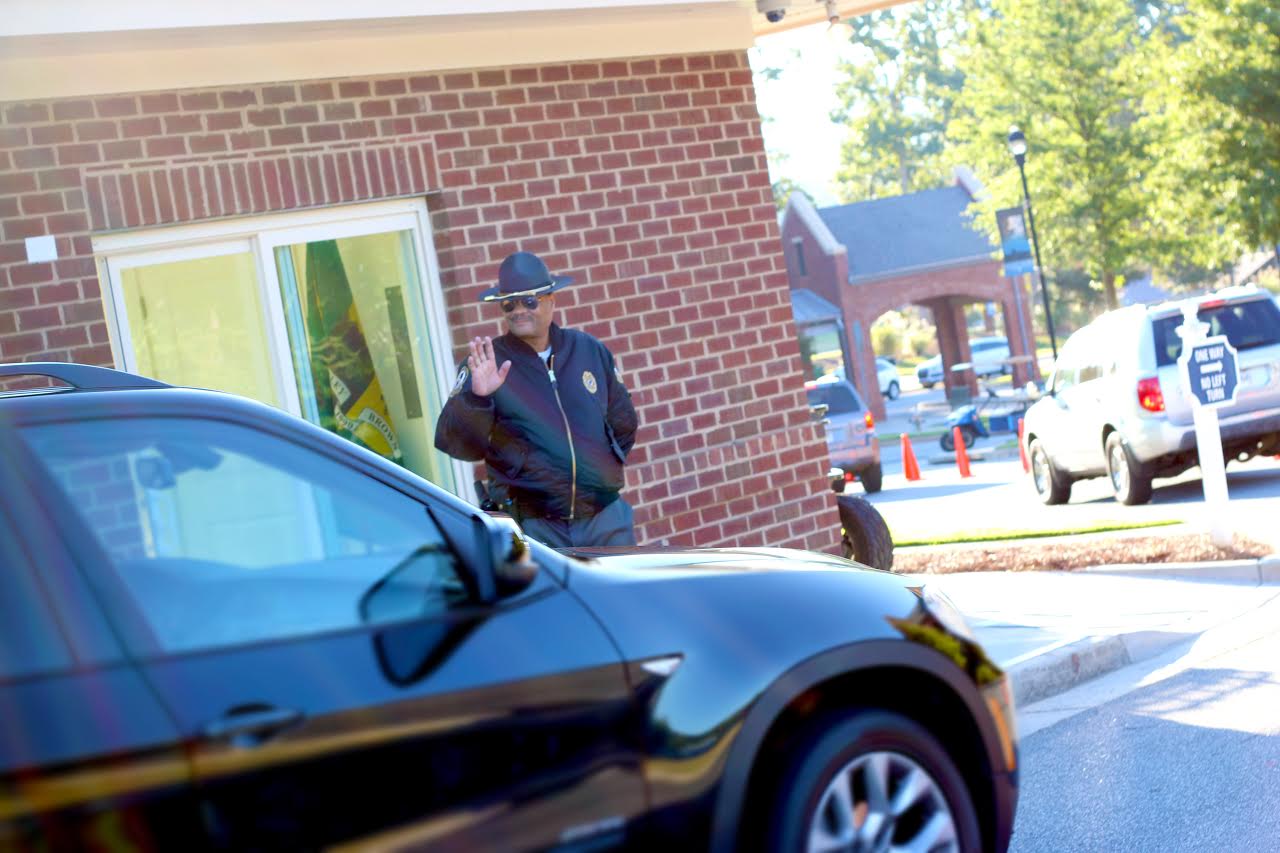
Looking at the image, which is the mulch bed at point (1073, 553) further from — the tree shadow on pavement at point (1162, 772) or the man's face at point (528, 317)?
the man's face at point (528, 317)

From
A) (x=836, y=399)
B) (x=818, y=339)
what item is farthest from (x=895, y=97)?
(x=836, y=399)

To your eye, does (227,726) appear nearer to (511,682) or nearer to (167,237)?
(511,682)

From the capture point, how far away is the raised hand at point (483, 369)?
20.0 feet

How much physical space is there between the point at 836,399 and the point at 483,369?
19.1 metres

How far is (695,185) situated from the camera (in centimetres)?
930

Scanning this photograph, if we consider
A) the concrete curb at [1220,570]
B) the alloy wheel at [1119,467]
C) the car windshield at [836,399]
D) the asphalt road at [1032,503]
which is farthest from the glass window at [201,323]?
the car windshield at [836,399]

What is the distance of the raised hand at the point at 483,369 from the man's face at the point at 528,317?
0.30 meters

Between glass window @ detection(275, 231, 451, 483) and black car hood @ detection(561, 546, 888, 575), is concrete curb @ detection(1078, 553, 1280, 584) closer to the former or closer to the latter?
glass window @ detection(275, 231, 451, 483)

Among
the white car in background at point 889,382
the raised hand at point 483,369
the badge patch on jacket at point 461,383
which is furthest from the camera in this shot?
the white car in background at point 889,382

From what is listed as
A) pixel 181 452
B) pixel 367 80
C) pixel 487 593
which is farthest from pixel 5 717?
pixel 367 80

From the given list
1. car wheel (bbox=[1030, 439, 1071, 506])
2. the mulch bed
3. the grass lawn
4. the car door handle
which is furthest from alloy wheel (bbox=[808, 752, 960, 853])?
car wheel (bbox=[1030, 439, 1071, 506])

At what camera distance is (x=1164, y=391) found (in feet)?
49.0

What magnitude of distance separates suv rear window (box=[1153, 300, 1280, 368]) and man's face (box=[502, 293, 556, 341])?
32.8 ft

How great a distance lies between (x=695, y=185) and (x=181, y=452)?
619 centimetres
